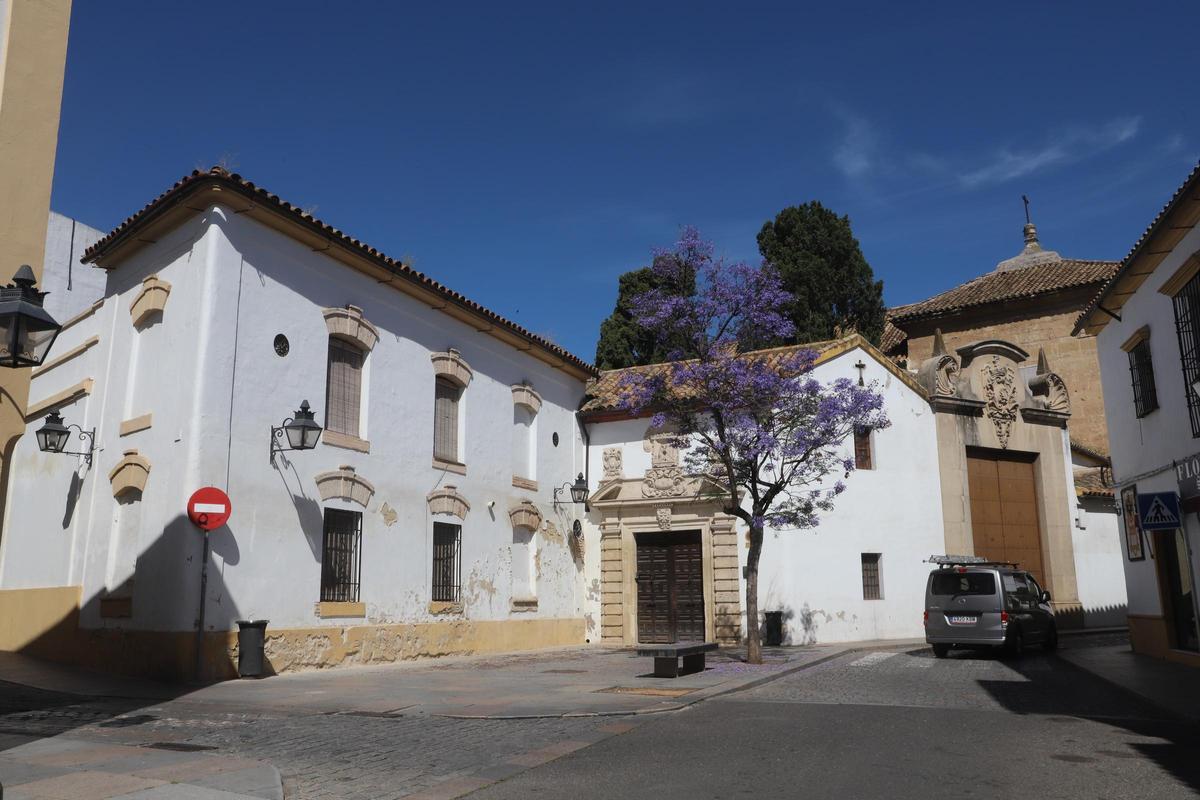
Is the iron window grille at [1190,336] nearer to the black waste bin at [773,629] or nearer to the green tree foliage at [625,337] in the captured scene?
the black waste bin at [773,629]

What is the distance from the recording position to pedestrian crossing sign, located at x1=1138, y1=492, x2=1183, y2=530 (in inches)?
508

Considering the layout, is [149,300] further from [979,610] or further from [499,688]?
[979,610]

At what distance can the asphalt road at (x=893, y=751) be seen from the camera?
630cm

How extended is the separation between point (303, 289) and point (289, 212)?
4.39 feet

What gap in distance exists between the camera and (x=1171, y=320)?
46.0 feet

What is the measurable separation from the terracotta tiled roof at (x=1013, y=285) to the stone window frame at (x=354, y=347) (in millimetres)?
21549

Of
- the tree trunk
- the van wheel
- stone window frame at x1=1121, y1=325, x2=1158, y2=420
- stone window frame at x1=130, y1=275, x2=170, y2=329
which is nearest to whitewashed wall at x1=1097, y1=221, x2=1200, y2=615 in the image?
stone window frame at x1=1121, y1=325, x2=1158, y2=420

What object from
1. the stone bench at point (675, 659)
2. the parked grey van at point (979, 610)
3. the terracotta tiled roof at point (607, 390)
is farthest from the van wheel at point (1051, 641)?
the stone bench at point (675, 659)

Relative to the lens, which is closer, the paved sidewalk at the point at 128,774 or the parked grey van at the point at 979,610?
the paved sidewalk at the point at 128,774

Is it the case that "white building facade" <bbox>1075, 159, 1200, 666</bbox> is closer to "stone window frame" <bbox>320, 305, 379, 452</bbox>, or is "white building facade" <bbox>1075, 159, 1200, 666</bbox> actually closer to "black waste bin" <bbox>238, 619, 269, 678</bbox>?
"stone window frame" <bbox>320, 305, 379, 452</bbox>

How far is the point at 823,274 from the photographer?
32.7 m

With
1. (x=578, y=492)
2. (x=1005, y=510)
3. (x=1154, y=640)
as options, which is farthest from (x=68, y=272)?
(x=1005, y=510)

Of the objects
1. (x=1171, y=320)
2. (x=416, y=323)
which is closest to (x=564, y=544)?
(x=416, y=323)

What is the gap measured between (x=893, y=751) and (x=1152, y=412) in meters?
10.4
